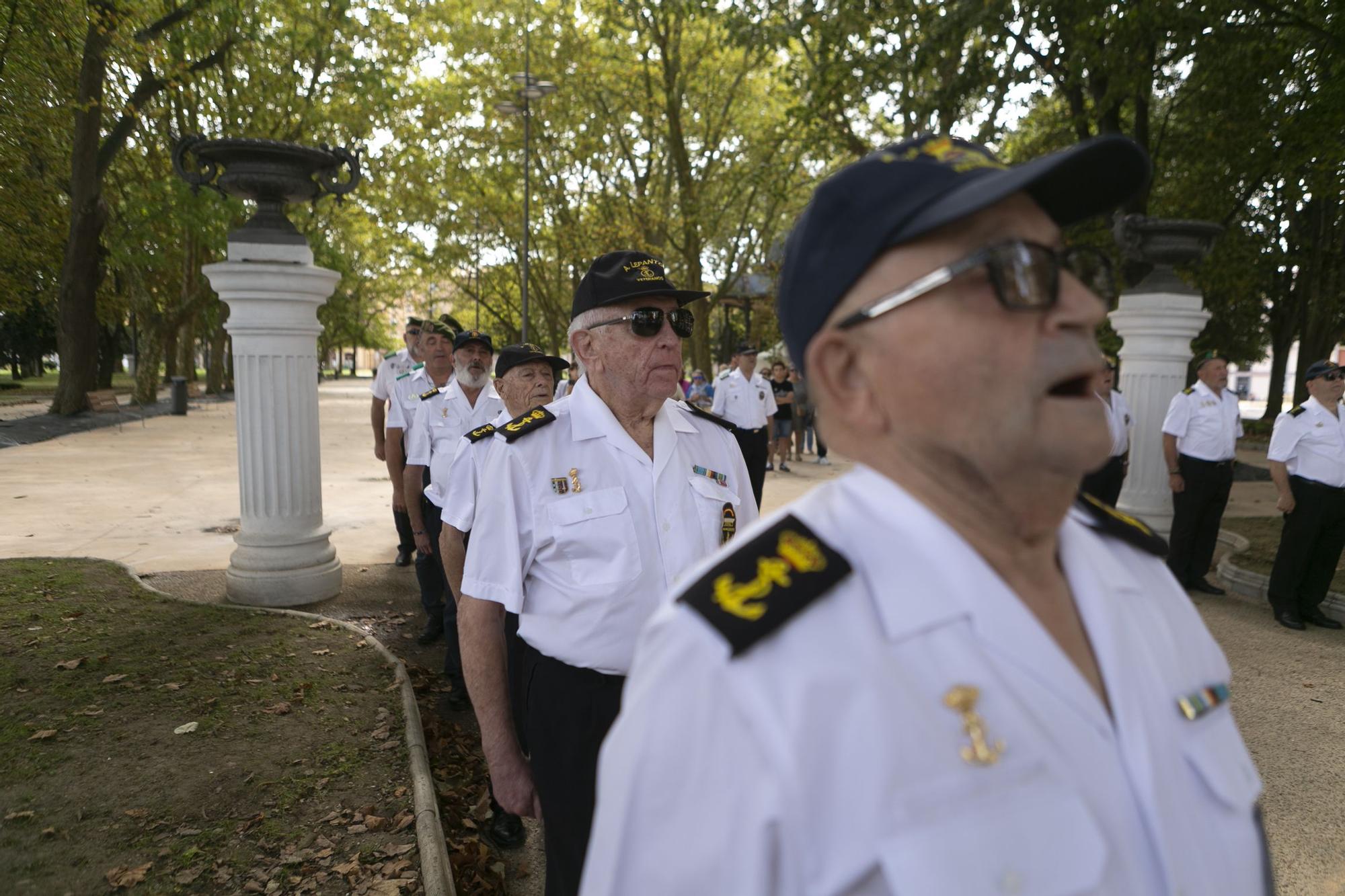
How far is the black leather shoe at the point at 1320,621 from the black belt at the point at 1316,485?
1108 mm

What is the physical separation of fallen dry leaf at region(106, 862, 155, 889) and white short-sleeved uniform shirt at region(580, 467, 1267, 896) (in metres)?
3.04

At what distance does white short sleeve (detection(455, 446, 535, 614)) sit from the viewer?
2.51 meters

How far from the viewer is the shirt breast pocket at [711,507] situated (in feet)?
8.59

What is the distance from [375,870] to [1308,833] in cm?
404

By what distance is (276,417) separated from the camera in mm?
7055

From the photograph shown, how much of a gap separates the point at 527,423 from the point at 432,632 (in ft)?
14.0

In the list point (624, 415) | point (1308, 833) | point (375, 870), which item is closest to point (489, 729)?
point (624, 415)

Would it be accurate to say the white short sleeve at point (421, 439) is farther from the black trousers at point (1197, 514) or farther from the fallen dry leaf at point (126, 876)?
the black trousers at point (1197, 514)

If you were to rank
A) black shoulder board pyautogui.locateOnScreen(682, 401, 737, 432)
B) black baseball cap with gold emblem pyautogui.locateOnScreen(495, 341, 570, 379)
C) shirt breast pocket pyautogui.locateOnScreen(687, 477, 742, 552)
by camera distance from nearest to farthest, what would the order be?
shirt breast pocket pyautogui.locateOnScreen(687, 477, 742, 552) → black shoulder board pyautogui.locateOnScreen(682, 401, 737, 432) → black baseball cap with gold emblem pyautogui.locateOnScreen(495, 341, 570, 379)

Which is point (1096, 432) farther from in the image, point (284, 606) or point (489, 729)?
point (284, 606)

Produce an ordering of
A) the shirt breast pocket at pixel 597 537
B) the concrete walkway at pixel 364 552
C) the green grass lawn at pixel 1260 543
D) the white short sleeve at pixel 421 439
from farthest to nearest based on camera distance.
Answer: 1. the green grass lawn at pixel 1260 543
2. the white short sleeve at pixel 421 439
3. the concrete walkway at pixel 364 552
4. the shirt breast pocket at pixel 597 537

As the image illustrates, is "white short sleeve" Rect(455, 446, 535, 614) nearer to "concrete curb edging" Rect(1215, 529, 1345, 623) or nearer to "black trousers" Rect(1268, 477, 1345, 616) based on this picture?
"black trousers" Rect(1268, 477, 1345, 616)

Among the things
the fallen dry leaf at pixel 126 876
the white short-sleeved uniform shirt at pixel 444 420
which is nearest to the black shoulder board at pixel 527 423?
the fallen dry leaf at pixel 126 876

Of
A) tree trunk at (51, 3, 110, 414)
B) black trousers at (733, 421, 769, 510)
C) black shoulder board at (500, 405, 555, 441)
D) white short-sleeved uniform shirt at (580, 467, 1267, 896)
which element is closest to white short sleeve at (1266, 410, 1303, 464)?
black trousers at (733, 421, 769, 510)
